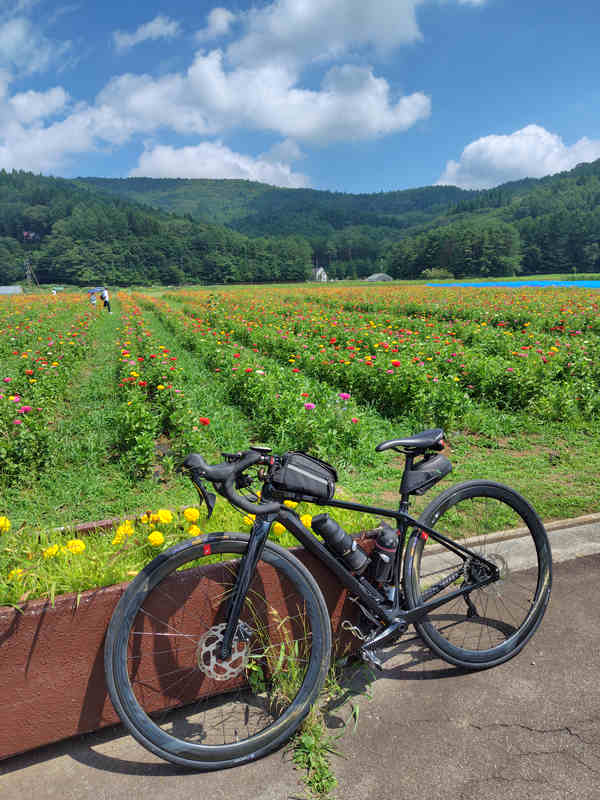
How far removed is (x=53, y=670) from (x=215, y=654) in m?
0.71

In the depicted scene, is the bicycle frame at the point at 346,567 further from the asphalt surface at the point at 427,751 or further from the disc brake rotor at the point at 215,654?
the asphalt surface at the point at 427,751

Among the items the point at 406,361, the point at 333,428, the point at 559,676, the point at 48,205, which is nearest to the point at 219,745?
the point at 559,676

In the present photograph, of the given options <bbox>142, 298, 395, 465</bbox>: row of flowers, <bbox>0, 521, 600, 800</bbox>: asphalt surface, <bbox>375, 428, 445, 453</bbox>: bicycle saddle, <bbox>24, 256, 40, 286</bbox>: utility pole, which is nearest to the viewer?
<bbox>0, 521, 600, 800</bbox>: asphalt surface

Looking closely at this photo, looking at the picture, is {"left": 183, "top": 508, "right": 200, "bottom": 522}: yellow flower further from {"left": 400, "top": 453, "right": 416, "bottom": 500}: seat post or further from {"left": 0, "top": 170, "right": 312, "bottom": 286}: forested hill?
{"left": 0, "top": 170, "right": 312, "bottom": 286}: forested hill

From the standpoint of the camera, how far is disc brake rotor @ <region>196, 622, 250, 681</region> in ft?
6.85

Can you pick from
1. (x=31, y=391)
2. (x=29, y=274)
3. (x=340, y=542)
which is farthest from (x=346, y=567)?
(x=29, y=274)

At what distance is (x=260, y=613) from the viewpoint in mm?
2248

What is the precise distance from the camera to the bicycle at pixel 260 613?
1.92 metres

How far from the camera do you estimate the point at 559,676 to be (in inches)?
95.6

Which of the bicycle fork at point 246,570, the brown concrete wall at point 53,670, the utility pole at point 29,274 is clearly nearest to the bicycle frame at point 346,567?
the bicycle fork at point 246,570

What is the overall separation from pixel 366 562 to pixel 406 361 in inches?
225

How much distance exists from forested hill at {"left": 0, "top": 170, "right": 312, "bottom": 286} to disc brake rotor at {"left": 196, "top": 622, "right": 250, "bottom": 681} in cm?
9895

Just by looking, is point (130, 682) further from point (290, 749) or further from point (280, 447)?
point (280, 447)

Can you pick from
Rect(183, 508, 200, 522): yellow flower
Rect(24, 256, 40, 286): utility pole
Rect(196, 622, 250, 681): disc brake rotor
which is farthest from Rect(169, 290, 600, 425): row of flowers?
Rect(24, 256, 40, 286): utility pole
